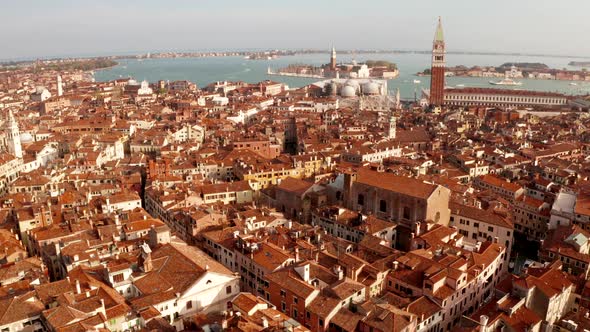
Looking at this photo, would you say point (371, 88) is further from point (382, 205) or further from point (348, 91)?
point (382, 205)

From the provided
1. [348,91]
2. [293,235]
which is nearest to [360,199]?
[293,235]

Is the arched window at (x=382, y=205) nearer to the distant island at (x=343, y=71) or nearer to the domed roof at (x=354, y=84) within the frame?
the domed roof at (x=354, y=84)

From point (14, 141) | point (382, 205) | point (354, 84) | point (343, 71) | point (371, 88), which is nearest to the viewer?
point (382, 205)

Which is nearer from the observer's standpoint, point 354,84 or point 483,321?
point 483,321

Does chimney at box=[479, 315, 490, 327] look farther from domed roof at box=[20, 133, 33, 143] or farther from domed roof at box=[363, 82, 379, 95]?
domed roof at box=[363, 82, 379, 95]

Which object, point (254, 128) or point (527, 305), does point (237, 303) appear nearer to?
point (527, 305)

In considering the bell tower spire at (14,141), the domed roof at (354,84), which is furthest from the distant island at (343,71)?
the bell tower spire at (14,141)

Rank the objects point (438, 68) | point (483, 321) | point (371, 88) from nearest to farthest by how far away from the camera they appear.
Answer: point (483, 321), point (438, 68), point (371, 88)

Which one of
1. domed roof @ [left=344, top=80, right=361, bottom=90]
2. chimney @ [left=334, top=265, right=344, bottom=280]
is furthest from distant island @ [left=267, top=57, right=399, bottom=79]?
chimney @ [left=334, top=265, right=344, bottom=280]
